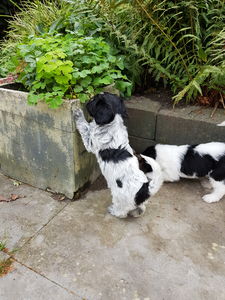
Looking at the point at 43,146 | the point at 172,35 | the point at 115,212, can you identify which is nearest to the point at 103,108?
the point at 43,146

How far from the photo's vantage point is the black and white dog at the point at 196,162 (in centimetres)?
308

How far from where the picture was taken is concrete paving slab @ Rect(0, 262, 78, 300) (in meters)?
2.18

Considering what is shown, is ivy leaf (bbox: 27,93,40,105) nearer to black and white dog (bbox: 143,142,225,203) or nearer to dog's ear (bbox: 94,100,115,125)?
dog's ear (bbox: 94,100,115,125)

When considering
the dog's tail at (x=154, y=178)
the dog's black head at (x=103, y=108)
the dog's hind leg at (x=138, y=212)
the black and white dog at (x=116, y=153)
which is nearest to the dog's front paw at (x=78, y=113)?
the black and white dog at (x=116, y=153)

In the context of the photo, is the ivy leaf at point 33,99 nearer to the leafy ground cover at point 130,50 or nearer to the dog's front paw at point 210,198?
the leafy ground cover at point 130,50

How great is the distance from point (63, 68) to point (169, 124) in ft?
4.91

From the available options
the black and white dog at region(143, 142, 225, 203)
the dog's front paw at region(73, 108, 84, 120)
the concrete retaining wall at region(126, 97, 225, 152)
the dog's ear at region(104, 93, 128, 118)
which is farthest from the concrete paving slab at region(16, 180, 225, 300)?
the dog's ear at region(104, 93, 128, 118)

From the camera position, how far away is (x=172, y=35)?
3.54 meters

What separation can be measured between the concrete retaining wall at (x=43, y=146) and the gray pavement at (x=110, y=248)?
210 millimetres

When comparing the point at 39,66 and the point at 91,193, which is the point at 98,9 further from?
the point at 91,193

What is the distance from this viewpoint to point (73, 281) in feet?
7.54

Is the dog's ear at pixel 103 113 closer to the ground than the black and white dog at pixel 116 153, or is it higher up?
higher up

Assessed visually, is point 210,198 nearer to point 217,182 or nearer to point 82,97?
point 217,182

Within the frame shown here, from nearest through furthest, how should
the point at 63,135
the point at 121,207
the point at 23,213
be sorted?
the point at 121,207, the point at 63,135, the point at 23,213
